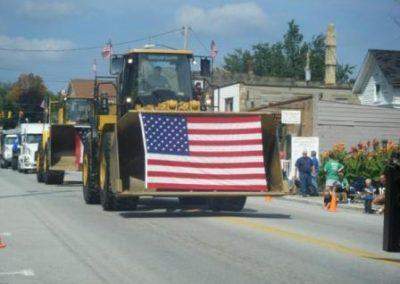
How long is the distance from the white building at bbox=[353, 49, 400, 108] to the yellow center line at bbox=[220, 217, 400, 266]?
111ft

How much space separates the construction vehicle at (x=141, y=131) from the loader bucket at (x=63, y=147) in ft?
33.3

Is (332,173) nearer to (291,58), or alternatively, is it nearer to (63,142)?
(63,142)

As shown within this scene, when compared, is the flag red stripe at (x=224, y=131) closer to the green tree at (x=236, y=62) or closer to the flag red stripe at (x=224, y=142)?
the flag red stripe at (x=224, y=142)

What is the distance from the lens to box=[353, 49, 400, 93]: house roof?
4778cm

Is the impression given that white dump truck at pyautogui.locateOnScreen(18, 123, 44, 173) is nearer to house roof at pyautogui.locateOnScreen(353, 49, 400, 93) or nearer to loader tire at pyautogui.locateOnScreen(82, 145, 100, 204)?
house roof at pyautogui.locateOnScreen(353, 49, 400, 93)

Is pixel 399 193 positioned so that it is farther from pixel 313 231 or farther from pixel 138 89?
pixel 138 89

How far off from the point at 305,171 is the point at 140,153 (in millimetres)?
11286

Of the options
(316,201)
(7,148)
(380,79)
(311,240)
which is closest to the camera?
(311,240)

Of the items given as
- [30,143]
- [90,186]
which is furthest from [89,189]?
[30,143]

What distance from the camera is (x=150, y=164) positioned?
16.3 m

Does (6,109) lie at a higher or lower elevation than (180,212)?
higher

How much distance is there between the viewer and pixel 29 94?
110m

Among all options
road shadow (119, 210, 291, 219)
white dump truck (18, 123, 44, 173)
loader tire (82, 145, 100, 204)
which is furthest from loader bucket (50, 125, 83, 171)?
white dump truck (18, 123, 44, 173)

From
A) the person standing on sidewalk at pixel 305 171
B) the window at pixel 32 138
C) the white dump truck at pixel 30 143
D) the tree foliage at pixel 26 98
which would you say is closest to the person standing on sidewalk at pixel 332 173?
the person standing on sidewalk at pixel 305 171
